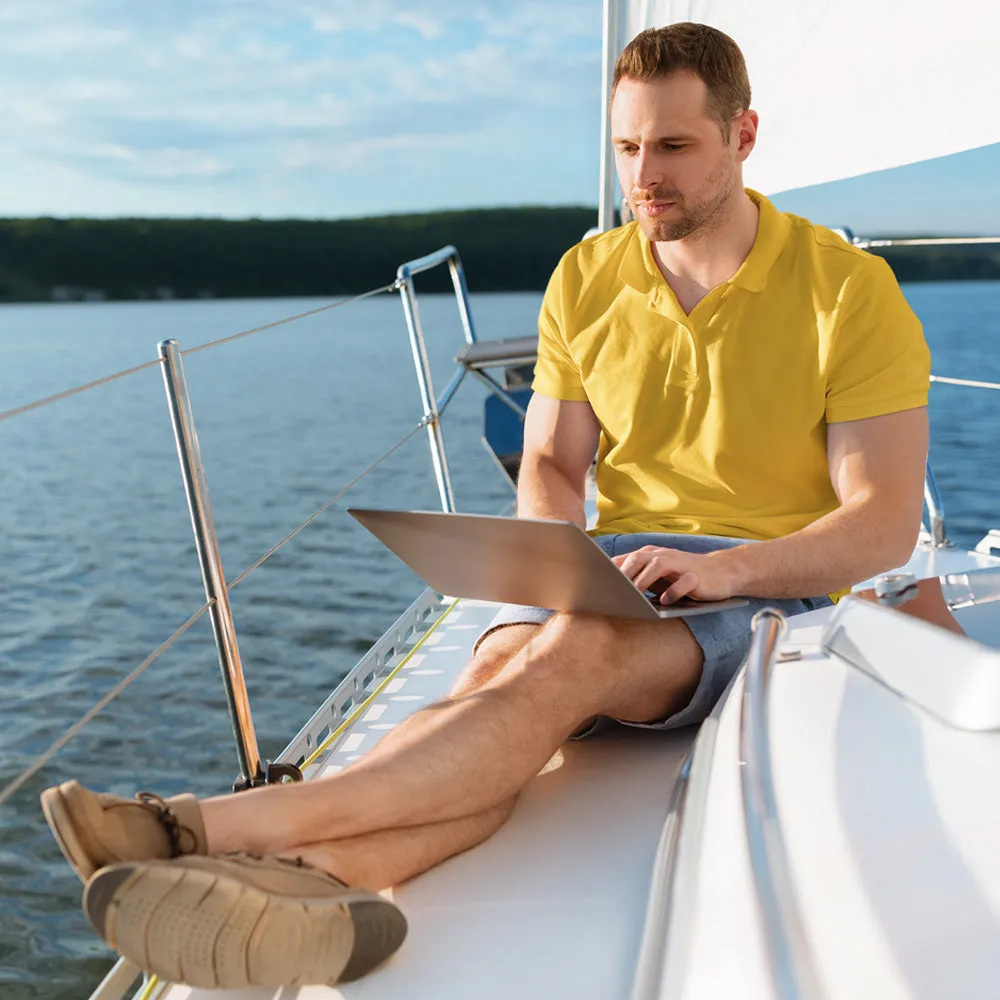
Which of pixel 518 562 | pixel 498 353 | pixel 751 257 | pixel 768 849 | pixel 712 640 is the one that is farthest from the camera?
pixel 498 353

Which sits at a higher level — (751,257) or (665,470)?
(751,257)

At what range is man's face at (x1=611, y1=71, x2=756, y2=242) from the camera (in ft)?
4.80

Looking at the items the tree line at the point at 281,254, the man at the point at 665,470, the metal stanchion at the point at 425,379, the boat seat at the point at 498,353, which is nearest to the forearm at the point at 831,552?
the man at the point at 665,470

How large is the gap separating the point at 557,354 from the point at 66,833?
937 millimetres

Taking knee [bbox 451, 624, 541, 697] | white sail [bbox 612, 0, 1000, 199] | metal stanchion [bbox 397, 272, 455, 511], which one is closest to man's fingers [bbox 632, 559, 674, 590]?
knee [bbox 451, 624, 541, 697]

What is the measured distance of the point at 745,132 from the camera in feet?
5.12

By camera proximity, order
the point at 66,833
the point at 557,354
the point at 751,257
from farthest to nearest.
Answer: the point at 557,354 < the point at 751,257 < the point at 66,833

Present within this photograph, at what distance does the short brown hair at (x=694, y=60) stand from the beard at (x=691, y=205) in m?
0.06

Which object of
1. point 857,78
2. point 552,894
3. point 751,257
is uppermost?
point 857,78

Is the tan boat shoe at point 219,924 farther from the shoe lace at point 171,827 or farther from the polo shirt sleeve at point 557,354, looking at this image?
the polo shirt sleeve at point 557,354

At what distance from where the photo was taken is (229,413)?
525 inches

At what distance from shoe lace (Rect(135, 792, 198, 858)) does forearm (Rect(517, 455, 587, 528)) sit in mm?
683

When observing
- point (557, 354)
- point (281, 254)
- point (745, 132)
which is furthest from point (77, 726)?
point (281, 254)

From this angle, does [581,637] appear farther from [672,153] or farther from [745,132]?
[745,132]
